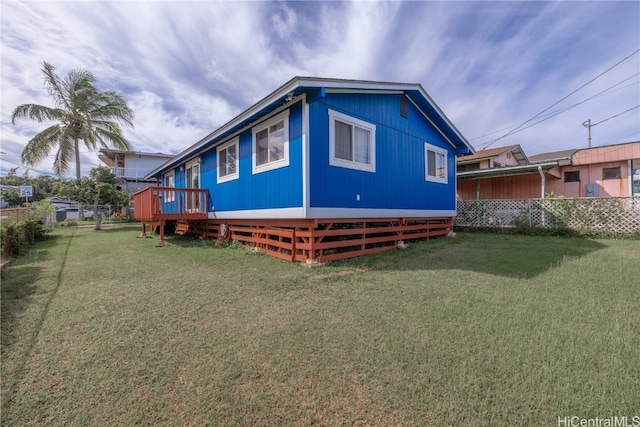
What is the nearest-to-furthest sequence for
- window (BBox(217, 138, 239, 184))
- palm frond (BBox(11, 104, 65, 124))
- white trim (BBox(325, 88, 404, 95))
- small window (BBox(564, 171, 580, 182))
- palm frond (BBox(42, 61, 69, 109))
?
white trim (BBox(325, 88, 404, 95)), window (BBox(217, 138, 239, 184)), small window (BBox(564, 171, 580, 182)), palm frond (BBox(11, 104, 65, 124)), palm frond (BBox(42, 61, 69, 109))

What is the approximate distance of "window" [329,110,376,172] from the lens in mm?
5970

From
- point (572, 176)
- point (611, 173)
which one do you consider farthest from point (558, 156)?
point (611, 173)

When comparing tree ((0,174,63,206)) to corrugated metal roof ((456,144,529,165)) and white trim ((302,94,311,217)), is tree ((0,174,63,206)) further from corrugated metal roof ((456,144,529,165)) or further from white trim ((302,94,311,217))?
corrugated metal roof ((456,144,529,165))

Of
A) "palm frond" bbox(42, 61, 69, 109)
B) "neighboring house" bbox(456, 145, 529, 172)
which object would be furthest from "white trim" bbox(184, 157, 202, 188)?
"palm frond" bbox(42, 61, 69, 109)

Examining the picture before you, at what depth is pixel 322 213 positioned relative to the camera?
561cm

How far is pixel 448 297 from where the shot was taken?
3545 mm

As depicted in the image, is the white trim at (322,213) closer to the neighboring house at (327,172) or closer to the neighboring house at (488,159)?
the neighboring house at (327,172)

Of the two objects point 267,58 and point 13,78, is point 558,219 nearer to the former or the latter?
point 267,58

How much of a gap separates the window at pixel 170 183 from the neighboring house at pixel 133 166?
1386cm

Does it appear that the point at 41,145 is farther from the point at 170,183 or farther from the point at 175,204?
the point at 175,204

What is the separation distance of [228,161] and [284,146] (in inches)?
123

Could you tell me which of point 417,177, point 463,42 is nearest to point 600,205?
point 417,177

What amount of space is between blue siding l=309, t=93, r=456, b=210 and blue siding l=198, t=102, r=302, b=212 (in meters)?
0.37

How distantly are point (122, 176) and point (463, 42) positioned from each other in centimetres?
2889
